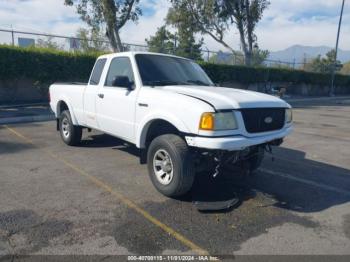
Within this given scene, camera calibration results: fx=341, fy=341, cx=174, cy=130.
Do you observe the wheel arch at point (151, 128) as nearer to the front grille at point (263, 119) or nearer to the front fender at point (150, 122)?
the front fender at point (150, 122)

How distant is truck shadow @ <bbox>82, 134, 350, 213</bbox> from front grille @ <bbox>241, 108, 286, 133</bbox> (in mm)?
1002

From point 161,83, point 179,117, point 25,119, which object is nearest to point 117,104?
point 161,83

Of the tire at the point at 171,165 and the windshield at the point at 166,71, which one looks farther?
the windshield at the point at 166,71

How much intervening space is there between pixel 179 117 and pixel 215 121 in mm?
513

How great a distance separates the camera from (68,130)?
7570mm

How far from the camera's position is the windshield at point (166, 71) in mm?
5453

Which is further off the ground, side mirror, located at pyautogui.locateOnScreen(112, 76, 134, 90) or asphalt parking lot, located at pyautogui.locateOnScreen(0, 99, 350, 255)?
side mirror, located at pyautogui.locateOnScreen(112, 76, 134, 90)

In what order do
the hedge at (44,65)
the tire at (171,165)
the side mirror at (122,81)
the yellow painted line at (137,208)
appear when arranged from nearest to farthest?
the yellow painted line at (137,208) → the tire at (171,165) → the side mirror at (122,81) → the hedge at (44,65)

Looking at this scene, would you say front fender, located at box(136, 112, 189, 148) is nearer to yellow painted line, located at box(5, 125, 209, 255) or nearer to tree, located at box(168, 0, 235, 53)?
yellow painted line, located at box(5, 125, 209, 255)

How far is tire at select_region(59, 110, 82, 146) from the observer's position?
7.41m

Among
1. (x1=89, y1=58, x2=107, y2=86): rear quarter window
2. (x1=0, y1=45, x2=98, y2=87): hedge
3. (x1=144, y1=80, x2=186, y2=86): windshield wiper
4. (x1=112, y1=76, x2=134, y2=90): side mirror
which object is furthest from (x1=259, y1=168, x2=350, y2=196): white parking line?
(x1=0, y1=45, x2=98, y2=87): hedge

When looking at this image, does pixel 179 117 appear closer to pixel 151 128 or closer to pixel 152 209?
pixel 151 128

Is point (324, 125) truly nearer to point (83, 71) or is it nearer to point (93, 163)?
point (93, 163)

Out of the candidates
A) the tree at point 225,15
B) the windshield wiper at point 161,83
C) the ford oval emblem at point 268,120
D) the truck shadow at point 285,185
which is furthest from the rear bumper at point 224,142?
the tree at point 225,15
